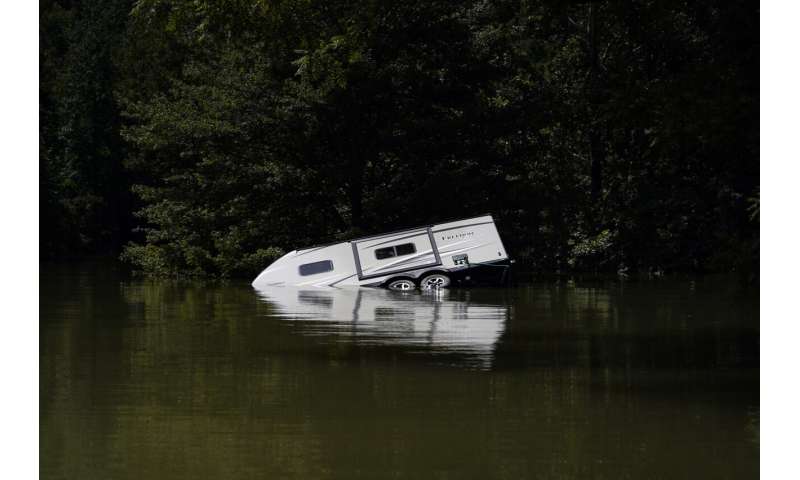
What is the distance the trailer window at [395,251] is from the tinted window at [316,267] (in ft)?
4.01

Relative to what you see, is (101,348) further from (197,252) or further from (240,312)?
(197,252)

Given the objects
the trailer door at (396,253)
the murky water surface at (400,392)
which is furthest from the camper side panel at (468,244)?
the murky water surface at (400,392)

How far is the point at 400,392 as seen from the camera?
54.7ft

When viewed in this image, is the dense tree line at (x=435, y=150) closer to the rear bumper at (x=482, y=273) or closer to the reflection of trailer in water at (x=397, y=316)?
the rear bumper at (x=482, y=273)

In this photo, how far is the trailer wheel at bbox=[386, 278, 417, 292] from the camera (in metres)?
37.8

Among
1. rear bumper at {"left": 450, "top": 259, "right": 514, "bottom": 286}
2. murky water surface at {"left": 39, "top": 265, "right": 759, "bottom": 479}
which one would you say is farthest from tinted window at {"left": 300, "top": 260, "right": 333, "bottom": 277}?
murky water surface at {"left": 39, "top": 265, "right": 759, "bottom": 479}

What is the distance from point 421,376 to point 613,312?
40.4 feet

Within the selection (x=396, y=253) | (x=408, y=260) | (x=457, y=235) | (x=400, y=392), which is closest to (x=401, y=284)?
(x=408, y=260)

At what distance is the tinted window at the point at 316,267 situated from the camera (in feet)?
126

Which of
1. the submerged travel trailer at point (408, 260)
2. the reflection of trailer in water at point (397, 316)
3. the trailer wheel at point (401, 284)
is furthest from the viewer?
the submerged travel trailer at point (408, 260)

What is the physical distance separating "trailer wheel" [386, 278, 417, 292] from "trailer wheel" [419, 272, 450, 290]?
9.1 inches
